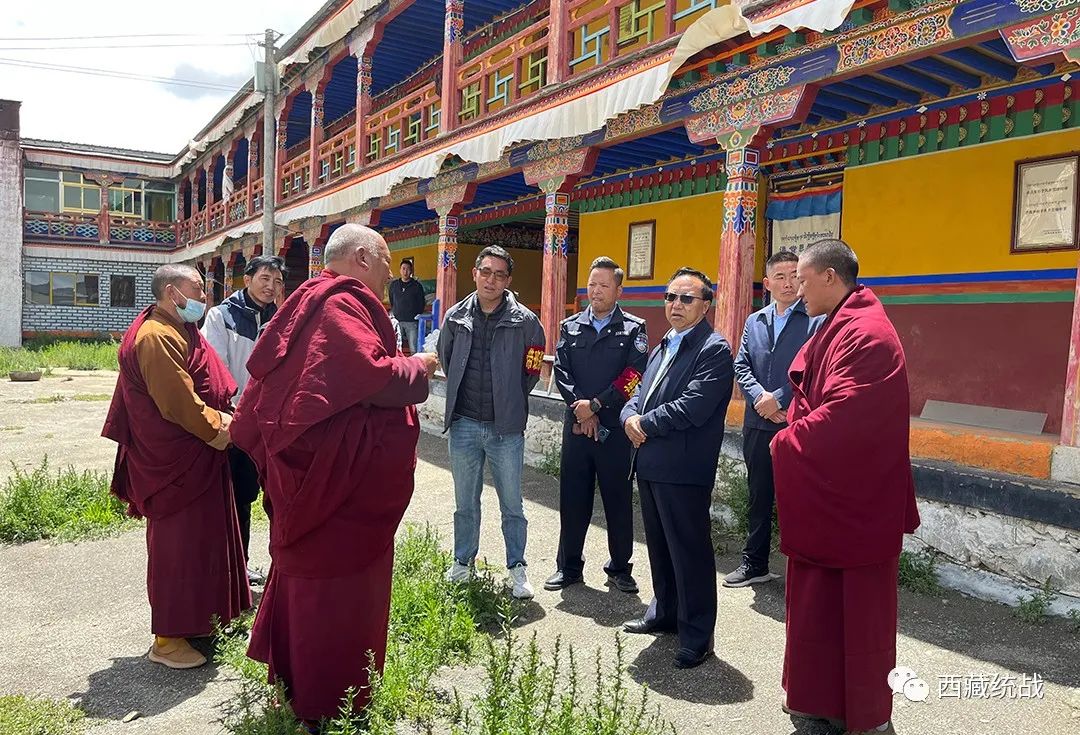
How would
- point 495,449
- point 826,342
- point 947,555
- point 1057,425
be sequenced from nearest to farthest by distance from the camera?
point 826,342 → point 495,449 → point 947,555 → point 1057,425

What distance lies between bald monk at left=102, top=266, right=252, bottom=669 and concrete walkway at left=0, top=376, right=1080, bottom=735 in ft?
0.88

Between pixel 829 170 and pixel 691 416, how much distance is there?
557cm

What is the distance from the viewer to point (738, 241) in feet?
20.0

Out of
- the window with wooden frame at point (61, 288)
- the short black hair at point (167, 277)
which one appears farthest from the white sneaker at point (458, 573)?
the window with wooden frame at point (61, 288)

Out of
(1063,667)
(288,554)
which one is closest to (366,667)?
(288,554)

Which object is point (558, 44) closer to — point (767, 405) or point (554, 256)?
point (554, 256)

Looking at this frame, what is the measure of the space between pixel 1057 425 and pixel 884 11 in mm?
3589

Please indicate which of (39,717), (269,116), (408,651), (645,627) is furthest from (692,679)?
(269,116)

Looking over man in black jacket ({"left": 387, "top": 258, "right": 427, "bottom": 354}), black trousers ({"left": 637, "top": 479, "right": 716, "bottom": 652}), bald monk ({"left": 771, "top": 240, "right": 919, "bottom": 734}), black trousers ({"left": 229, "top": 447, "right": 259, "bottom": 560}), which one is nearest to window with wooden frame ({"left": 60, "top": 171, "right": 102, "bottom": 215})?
man in black jacket ({"left": 387, "top": 258, "right": 427, "bottom": 354})

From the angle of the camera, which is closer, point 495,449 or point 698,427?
point 698,427

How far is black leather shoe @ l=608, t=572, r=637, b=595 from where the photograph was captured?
4.20 meters

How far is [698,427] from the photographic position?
3334 mm

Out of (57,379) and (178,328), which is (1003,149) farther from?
(57,379)

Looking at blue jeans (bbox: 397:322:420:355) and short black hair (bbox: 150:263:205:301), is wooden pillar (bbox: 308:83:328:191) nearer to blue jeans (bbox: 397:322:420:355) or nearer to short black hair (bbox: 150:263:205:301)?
blue jeans (bbox: 397:322:420:355)
